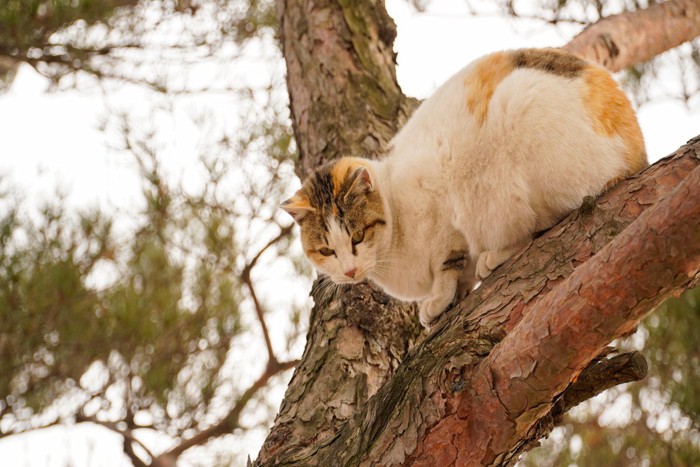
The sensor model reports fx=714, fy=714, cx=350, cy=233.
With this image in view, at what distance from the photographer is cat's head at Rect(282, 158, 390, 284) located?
2434 millimetres

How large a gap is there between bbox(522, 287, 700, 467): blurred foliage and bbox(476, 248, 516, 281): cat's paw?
1.91 m

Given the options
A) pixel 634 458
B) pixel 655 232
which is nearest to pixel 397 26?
pixel 655 232

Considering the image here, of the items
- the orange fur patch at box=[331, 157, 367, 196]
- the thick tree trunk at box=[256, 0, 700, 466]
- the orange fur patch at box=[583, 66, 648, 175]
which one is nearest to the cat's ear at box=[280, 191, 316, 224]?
the orange fur patch at box=[331, 157, 367, 196]

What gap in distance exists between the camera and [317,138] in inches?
125

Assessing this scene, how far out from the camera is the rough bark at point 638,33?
314 cm

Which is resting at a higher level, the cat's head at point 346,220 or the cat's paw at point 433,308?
the cat's head at point 346,220

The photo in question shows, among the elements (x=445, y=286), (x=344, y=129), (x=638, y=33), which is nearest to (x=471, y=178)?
(x=445, y=286)

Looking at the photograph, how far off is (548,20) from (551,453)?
2.98 meters

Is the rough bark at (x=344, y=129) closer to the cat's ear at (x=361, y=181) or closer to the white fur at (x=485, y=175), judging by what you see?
the white fur at (x=485, y=175)

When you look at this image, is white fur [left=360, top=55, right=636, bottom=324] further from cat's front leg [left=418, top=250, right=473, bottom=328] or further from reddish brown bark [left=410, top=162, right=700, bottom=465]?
reddish brown bark [left=410, top=162, right=700, bottom=465]

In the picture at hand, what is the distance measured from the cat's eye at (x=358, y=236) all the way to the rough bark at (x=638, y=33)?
1.36 m

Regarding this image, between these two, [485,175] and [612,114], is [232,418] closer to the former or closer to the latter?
[485,175]

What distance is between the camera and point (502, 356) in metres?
1.57

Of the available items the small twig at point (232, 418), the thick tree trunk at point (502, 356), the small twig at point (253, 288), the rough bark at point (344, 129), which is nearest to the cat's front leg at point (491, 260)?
the thick tree trunk at point (502, 356)
